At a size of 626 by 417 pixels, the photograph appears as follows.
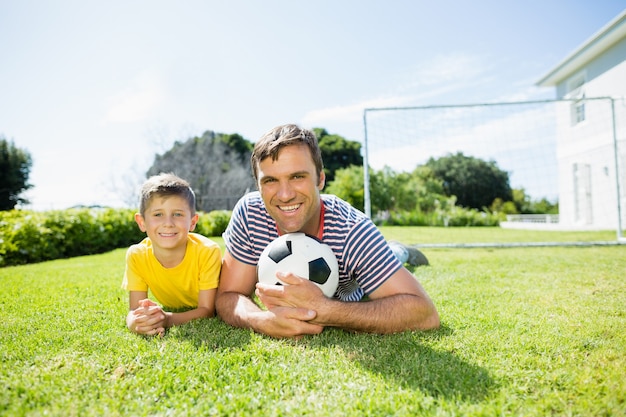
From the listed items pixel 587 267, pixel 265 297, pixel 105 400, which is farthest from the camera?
Result: pixel 587 267

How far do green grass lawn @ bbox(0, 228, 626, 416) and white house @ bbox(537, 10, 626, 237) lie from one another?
1303cm

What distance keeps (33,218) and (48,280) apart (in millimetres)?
4328

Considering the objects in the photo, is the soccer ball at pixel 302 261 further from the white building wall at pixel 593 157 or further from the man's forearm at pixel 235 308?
the white building wall at pixel 593 157

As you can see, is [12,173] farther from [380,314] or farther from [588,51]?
[588,51]

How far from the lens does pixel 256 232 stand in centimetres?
310

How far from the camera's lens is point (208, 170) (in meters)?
29.2

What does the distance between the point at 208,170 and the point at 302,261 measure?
27.7 metres

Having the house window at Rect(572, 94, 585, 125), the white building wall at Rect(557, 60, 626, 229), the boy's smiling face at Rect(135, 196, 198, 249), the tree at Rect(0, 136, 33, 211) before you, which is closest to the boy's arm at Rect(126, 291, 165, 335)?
the boy's smiling face at Rect(135, 196, 198, 249)

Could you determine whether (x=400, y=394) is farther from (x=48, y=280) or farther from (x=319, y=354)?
(x=48, y=280)

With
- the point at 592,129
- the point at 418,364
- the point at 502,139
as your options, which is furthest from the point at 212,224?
the point at 592,129

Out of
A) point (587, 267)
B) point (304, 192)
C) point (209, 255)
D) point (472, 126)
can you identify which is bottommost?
point (587, 267)

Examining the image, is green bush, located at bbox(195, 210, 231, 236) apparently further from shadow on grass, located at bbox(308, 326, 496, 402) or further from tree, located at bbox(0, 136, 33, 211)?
tree, located at bbox(0, 136, 33, 211)

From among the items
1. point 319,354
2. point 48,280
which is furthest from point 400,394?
point 48,280

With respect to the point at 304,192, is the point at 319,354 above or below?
below
